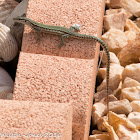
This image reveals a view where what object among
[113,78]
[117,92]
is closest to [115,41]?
[113,78]

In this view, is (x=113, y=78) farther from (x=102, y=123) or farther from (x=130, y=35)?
(x=130, y=35)

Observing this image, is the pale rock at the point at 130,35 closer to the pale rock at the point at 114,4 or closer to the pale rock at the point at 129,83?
the pale rock at the point at 114,4

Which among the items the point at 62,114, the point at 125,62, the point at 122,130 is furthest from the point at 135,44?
the point at 62,114

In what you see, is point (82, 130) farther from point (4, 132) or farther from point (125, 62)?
point (125, 62)

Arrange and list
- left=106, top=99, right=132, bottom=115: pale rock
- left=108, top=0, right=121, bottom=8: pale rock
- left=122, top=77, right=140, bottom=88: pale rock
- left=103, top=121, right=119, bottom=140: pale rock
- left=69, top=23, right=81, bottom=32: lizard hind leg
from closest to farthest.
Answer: left=103, top=121, right=119, bottom=140: pale rock, left=106, top=99, right=132, bottom=115: pale rock, left=69, top=23, right=81, bottom=32: lizard hind leg, left=122, top=77, right=140, bottom=88: pale rock, left=108, top=0, right=121, bottom=8: pale rock

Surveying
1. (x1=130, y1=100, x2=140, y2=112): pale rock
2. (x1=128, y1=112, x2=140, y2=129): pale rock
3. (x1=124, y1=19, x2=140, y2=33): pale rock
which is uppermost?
(x1=124, y1=19, x2=140, y2=33): pale rock

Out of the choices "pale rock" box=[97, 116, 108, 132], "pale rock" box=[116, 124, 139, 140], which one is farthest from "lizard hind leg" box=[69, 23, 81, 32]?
"pale rock" box=[116, 124, 139, 140]

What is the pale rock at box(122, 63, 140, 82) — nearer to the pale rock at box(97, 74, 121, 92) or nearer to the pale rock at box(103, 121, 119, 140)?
the pale rock at box(97, 74, 121, 92)
